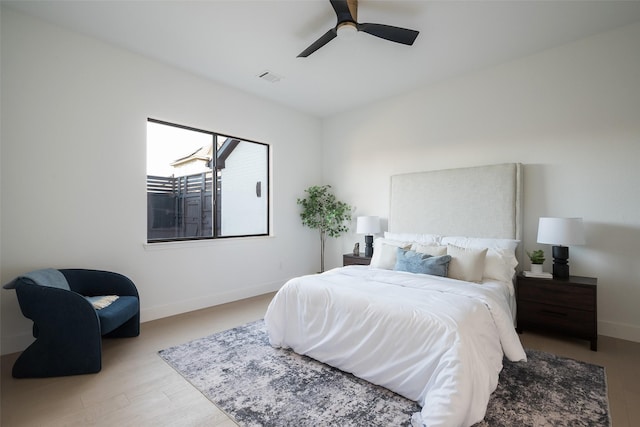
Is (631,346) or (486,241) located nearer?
(631,346)

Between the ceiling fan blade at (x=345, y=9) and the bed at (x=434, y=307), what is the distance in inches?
85.8

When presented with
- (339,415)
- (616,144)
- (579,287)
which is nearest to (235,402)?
(339,415)

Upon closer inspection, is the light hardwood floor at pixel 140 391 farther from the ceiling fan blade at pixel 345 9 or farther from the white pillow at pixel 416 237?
the ceiling fan blade at pixel 345 9

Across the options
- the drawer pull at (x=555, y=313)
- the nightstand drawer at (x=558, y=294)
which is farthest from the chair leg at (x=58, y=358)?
the drawer pull at (x=555, y=313)

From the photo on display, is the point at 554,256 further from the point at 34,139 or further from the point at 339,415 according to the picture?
the point at 34,139

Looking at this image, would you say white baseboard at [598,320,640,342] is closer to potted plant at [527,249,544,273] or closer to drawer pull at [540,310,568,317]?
drawer pull at [540,310,568,317]

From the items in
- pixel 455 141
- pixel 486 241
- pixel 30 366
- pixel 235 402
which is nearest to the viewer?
pixel 235 402

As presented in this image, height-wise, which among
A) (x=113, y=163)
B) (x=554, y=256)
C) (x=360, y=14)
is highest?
(x=360, y=14)

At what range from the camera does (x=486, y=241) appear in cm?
339

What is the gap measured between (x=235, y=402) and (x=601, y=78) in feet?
14.4

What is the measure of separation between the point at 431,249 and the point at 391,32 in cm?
208

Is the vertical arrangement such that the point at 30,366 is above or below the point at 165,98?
below

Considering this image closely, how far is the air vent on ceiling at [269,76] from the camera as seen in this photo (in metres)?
3.77

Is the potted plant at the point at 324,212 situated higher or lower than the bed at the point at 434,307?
higher
